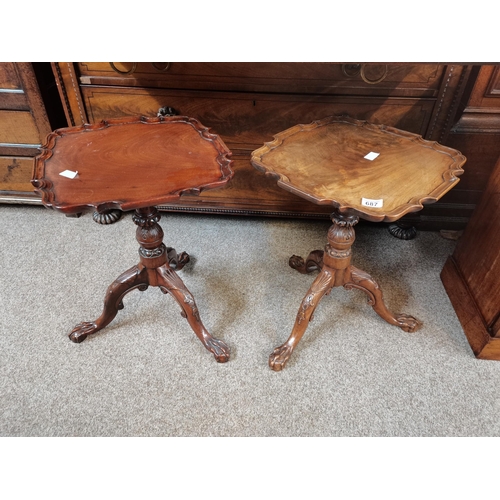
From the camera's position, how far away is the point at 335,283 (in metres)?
1.38

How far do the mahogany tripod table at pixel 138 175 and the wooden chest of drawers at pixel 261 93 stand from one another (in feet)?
1.17

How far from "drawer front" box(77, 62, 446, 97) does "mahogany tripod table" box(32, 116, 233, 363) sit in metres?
0.35

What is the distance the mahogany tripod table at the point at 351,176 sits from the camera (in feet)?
3.43

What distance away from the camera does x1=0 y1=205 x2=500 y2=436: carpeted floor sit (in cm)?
121

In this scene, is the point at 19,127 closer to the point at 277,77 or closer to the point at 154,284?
the point at 154,284

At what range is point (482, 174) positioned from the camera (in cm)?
175

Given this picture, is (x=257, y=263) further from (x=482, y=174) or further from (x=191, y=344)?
(x=482, y=174)

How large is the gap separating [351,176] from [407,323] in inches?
25.6

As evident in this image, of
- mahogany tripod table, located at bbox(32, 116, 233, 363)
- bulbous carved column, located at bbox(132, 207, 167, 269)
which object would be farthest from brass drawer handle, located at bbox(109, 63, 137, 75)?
bulbous carved column, located at bbox(132, 207, 167, 269)

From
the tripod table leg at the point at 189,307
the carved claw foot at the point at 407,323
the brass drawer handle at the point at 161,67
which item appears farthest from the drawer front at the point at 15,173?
the carved claw foot at the point at 407,323

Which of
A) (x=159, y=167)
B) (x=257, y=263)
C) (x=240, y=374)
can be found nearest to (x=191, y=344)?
(x=240, y=374)

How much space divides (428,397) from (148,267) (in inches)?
39.1

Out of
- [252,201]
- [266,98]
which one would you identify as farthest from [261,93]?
[252,201]

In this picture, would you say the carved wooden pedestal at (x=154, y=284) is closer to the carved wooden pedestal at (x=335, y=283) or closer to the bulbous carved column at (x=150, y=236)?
the bulbous carved column at (x=150, y=236)
